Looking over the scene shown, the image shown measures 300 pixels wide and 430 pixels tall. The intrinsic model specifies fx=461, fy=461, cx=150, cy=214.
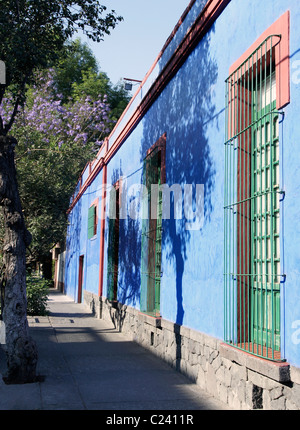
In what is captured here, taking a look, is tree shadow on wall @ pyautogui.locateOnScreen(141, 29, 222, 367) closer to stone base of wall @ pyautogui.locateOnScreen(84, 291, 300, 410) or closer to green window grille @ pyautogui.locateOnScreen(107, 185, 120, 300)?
stone base of wall @ pyautogui.locateOnScreen(84, 291, 300, 410)

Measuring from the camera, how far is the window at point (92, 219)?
16.4 m

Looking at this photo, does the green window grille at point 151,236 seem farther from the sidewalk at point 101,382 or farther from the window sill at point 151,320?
the sidewalk at point 101,382

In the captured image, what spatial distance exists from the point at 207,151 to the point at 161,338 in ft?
11.5

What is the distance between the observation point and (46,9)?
26.5 feet

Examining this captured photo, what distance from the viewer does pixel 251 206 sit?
5.38 metres

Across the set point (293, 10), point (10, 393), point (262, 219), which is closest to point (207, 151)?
point (262, 219)

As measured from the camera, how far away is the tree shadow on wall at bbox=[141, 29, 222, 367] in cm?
651

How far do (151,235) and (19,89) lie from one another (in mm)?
3681

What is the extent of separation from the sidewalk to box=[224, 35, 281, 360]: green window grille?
1102 mm

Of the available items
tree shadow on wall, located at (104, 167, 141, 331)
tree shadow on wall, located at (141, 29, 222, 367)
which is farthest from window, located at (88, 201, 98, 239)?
tree shadow on wall, located at (141, 29, 222, 367)

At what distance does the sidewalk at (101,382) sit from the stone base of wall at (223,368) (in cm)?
17

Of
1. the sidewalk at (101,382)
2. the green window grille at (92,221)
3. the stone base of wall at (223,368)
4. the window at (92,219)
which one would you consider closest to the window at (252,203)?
the stone base of wall at (223,368)

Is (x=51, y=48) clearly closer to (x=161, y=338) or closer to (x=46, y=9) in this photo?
(x=46, y=9)

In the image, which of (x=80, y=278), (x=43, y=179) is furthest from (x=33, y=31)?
(x=80, y=278)
